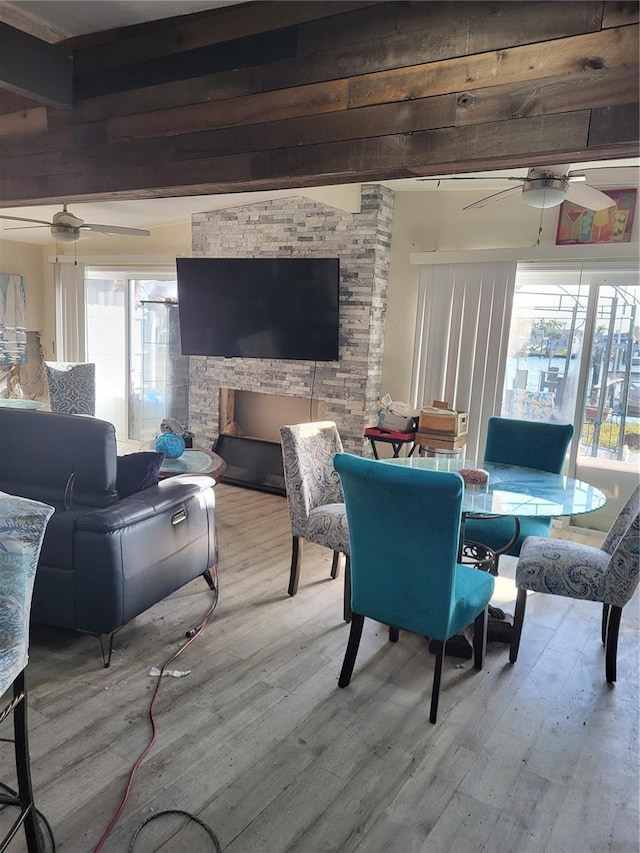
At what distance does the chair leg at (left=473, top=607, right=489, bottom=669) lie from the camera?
2.63 m

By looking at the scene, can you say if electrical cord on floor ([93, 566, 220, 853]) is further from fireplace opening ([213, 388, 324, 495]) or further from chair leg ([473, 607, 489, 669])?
fireplace opening ([213, 388, 324, 495])

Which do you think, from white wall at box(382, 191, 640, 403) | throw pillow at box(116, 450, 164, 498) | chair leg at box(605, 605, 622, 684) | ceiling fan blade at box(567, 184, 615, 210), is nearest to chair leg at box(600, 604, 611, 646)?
chair leg at box(605, 605, 622, 684)

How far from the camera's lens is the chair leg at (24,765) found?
1.54 metres

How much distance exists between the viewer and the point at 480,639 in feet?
8.71

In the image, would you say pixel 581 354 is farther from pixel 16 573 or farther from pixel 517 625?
pixel 16 573

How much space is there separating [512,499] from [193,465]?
193 centimetres

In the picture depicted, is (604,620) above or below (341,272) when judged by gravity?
below

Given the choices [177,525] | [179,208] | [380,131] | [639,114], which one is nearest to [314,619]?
[177,525]

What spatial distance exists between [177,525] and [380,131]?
1.92 m

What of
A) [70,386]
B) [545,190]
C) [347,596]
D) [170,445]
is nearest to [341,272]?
[170,445]

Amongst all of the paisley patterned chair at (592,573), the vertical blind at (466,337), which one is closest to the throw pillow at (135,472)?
the paisley patterned chair at (592,573)

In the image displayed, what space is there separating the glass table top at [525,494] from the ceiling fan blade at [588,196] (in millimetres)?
1496

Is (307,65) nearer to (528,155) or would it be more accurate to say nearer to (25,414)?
(528,155)

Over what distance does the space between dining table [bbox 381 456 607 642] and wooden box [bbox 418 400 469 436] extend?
3.54ft
